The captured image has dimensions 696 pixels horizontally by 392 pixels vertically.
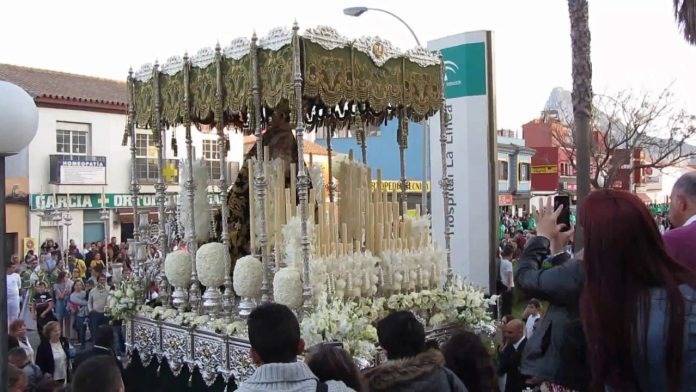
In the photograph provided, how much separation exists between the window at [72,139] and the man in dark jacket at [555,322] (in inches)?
910

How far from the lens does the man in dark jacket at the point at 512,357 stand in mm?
5043

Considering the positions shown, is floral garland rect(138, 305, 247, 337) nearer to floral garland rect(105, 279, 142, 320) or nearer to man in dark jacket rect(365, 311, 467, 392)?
floral garland rect(105, 279, 142, 320)

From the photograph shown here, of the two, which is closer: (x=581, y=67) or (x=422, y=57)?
(x=422, y=57)

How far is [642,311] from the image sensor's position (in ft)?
6.91

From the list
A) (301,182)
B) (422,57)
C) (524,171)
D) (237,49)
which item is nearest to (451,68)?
(422,57)

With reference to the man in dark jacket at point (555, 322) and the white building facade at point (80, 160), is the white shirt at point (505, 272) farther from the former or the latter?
the white building facade at point (80, 160)

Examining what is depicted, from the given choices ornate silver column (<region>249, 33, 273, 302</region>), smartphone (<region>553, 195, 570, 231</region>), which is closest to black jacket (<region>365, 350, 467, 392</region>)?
smartphone (<region>553, 195, 570, 231</region>)

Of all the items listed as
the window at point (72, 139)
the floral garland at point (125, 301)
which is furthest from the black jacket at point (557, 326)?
the window at point (72, 139)

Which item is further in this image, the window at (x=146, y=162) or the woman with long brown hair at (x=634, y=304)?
the window at (x=146, y=162)

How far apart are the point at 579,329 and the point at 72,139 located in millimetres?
23845

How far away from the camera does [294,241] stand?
5859 millimetres

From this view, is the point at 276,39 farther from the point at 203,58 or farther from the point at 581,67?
the point at 581,67

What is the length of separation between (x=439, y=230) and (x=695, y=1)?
5366 mm

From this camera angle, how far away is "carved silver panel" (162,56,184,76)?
6.87 metres
